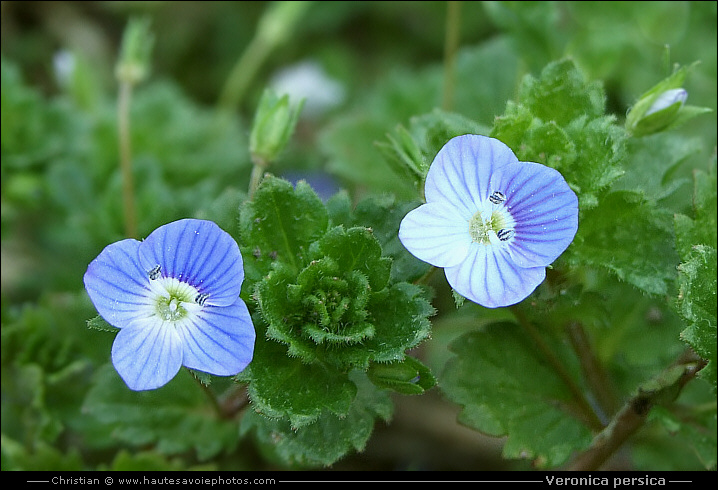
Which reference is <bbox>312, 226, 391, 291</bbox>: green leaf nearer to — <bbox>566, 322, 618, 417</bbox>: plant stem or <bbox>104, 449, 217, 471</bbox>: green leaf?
<bbox>566, 322, 618, 417</bbox>: plant stem

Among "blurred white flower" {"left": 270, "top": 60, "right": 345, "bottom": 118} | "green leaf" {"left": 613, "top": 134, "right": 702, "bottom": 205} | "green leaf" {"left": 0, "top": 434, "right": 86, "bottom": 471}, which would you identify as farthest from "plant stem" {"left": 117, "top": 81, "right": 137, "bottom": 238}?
"green leaf" {"left": 613, "top": 134, "right": 702, "bottom": 205}

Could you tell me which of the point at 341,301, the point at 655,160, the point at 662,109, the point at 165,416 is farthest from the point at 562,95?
the point at 165,416

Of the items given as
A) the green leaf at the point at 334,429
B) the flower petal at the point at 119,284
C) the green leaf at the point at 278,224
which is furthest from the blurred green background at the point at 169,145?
the green leaf at the point at 334,429

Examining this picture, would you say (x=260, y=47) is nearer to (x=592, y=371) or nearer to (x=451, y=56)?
(x=451, y=56)

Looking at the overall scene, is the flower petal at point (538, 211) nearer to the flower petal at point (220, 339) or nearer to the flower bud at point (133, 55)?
the flower petal at point (220, 339)
